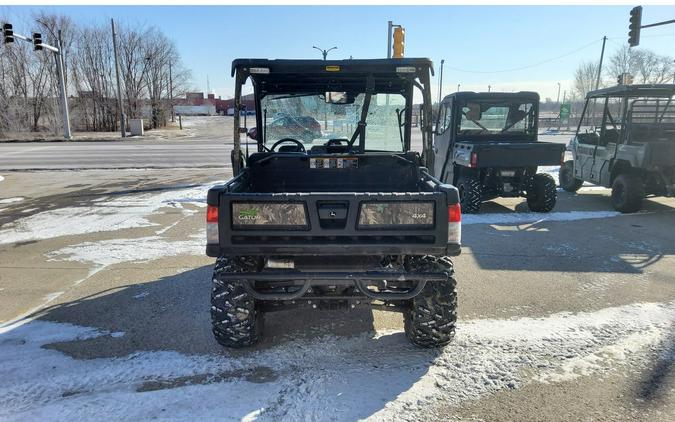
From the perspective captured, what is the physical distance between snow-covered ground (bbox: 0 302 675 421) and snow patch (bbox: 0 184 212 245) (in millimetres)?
3906

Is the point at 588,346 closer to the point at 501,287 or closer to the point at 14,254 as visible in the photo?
the point at 501,287

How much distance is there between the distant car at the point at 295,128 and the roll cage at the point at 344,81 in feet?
0.46

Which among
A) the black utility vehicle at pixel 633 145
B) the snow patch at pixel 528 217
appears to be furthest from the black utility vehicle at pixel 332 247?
the black utility vehicle at pixel 633 145

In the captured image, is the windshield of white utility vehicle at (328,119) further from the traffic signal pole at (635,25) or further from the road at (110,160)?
the traffic signal pole at (635,25)

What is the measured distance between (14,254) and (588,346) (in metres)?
7.17

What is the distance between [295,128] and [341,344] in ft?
8.30

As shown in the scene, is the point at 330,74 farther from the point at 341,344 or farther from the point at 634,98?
the point at 634,98

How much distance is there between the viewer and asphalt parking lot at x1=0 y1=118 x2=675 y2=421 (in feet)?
10.00

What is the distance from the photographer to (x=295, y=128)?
5238mm

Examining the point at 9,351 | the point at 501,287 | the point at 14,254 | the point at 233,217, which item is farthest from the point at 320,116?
the point at 14,254

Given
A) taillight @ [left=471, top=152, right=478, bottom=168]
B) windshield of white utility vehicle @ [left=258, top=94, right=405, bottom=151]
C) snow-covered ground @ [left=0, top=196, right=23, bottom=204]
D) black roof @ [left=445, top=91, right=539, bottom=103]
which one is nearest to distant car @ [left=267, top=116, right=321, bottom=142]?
windshield of white utility vehicle @ [left=258, top=94, right=405, bottom=151]

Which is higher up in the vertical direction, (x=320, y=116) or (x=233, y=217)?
(x=320, y=116)

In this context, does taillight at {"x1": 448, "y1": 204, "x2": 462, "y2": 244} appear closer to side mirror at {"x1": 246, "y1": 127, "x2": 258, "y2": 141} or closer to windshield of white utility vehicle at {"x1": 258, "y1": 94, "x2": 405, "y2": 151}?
windshield of white utility vehicle at {"x1": 258, "y1": 94, "x2": 405, "y2": 151}

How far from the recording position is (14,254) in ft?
21.2
